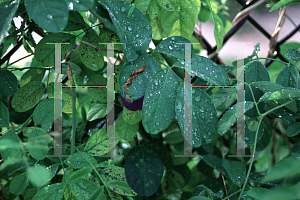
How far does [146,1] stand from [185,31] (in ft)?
0.34

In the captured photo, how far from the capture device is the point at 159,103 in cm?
37

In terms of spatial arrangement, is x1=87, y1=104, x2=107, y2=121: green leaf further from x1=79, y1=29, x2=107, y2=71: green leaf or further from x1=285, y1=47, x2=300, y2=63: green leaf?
x1=285, y1=47, x2=300, y2=63: green leaf

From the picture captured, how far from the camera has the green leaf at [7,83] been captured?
481mm

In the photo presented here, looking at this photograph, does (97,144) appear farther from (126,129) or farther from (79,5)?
(79,5)

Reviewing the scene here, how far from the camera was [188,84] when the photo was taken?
0.40 meters

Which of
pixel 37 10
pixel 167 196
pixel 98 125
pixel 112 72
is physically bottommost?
pixel 167 196

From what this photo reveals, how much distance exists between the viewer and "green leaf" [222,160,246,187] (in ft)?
1.50

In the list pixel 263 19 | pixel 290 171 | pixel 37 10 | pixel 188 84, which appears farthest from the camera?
pixel 263 19

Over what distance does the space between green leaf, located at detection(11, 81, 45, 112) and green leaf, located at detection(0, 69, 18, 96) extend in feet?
0.06

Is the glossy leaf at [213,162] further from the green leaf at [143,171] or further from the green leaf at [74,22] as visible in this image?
the green leaf at [74,22]

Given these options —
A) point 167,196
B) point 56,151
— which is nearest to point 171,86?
point 56,151

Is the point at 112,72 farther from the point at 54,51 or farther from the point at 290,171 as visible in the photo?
the point at 290,171

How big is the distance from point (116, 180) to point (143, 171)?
8 centimetres

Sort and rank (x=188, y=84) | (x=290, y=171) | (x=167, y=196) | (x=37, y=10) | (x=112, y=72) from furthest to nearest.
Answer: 1. (x=167, y=196)
2. (x=112, y=72)
3. (x=188, y=84)
4. (x=37, y=10)
5. (x=290, y=171)
